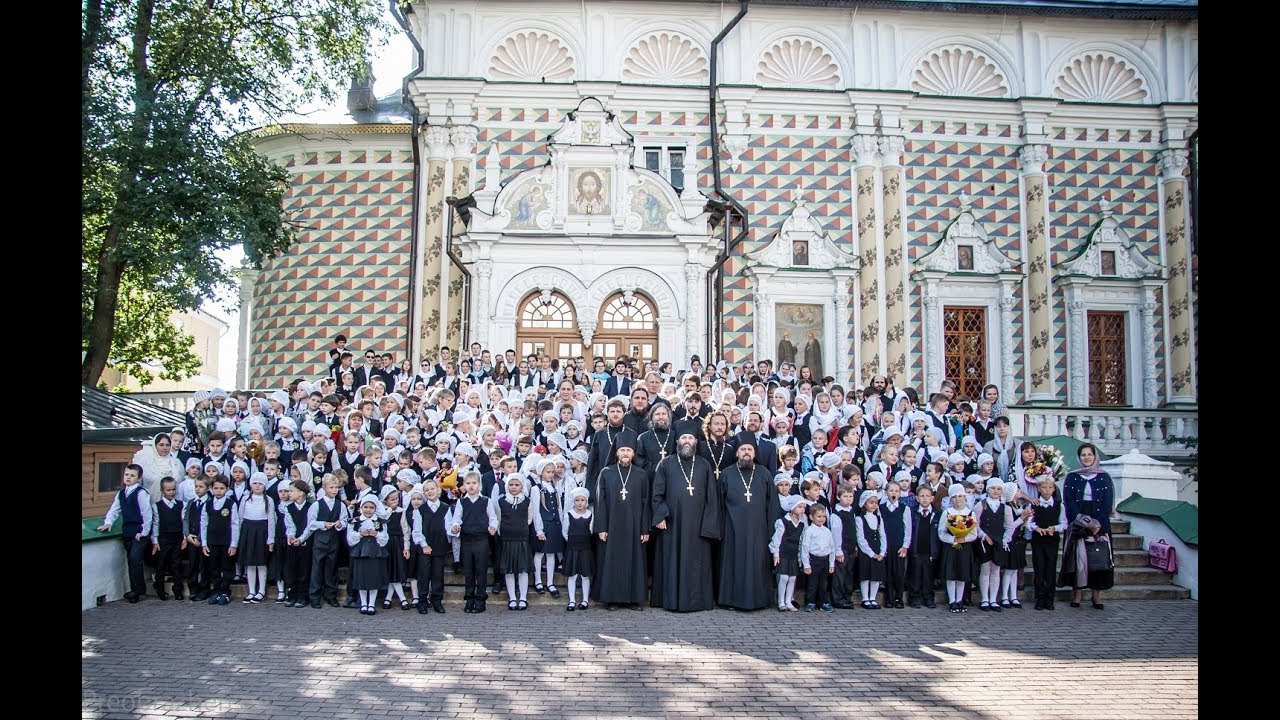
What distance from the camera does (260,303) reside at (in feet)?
66.9

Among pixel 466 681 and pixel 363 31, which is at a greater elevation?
pixel 363 31

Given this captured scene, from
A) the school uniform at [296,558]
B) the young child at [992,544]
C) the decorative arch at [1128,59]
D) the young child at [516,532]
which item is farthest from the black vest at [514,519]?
the decorative arch at [1128,59]

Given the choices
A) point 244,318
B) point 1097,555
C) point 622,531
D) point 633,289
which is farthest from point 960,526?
point 244,318

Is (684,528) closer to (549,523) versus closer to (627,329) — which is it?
(549,523)

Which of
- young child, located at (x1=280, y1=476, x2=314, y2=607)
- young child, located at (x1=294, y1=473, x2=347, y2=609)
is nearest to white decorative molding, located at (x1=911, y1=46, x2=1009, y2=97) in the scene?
young child, located at (x1=294, y1=473, x2=347, y2=609)

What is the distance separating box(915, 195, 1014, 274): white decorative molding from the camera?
2086 cm

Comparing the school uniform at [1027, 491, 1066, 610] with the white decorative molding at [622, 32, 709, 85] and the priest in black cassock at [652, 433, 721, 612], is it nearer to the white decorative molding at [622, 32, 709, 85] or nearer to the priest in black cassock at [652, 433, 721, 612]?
the priest in black cassock at [652, 433, 721, 612]

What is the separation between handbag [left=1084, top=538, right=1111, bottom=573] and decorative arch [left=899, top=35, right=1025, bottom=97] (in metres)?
13.9

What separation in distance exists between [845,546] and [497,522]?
3799 millimetres

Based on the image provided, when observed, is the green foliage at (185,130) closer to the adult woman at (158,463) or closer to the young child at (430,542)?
the adult woman at (158,463)

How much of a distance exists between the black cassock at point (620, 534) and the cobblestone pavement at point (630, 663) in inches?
13.4

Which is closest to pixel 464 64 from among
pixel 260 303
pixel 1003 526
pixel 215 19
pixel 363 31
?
pixel 363 31
